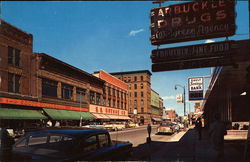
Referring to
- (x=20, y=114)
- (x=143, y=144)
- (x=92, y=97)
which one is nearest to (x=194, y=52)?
(x=143, y=144)

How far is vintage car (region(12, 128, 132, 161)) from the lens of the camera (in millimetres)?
4363

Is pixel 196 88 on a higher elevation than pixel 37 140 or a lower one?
higher

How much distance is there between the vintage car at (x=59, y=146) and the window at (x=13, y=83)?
88.4ft

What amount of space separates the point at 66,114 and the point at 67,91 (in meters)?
5.17

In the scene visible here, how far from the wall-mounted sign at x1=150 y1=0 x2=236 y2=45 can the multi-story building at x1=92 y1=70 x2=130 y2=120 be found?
41189 millimetres

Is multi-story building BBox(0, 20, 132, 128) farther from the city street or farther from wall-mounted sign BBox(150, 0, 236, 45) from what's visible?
wall-mounted sign BBox(150, 0, 236, 45)

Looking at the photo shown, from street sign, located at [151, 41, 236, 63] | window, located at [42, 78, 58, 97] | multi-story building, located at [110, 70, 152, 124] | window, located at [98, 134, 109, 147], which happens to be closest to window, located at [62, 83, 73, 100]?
window, located at [42, 78, 58, 97]

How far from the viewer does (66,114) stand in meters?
38.6

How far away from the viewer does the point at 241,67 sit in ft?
39.5

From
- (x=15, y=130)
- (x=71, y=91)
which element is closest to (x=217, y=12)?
(x=15, y=130)

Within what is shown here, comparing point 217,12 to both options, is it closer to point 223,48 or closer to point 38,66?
point 223,48

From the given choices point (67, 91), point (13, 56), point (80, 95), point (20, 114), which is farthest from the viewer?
point (80, 95)

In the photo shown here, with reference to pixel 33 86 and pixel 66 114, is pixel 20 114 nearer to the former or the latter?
A: pixel 33 86

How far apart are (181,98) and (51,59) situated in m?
22.5
